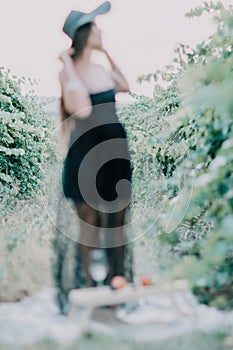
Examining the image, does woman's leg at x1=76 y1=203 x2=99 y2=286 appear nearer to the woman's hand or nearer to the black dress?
the black dress

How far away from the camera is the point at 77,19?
175 centimetres

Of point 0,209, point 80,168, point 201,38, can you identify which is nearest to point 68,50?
point 80,168

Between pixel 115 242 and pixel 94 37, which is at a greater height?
pixel 94 37

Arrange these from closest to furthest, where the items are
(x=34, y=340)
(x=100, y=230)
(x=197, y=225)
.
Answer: (x=34, y=340) → (x=100, y=230) → (x=197, y=225)

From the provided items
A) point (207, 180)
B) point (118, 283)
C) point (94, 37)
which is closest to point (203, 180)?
point (207, 180)

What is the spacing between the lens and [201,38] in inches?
109

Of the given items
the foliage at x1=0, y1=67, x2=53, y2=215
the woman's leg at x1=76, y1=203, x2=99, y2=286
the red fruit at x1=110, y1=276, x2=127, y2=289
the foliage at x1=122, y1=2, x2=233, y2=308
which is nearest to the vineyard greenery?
the foliage at x1=122, y1=2, x2=233, y2=308

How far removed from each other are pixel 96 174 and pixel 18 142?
348 cm

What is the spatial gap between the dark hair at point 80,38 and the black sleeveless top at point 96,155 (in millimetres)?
152

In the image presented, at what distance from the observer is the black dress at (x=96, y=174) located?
1.74 metres

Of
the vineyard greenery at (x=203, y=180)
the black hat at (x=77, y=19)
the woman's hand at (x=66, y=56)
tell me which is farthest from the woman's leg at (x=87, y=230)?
the black hat at (x=77, y=19)

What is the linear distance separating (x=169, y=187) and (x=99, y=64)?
125 cm

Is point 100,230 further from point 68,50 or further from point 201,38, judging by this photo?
point 201,38

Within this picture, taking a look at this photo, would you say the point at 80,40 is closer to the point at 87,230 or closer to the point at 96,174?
the point at 96,174
